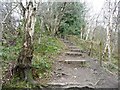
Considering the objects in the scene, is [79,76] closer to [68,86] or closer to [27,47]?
[68,86]

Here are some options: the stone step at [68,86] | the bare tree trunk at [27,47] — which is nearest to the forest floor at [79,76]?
the stone step at [68,86]

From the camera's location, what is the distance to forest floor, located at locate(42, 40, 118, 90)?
6164mm

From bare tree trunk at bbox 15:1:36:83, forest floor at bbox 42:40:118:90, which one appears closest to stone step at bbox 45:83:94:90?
forest floor at bbox 42:40:118:90

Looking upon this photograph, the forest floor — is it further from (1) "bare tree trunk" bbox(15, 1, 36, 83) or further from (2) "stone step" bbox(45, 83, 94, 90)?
(1) "bare tree trunk" bbox(15, 1, 36, 83)

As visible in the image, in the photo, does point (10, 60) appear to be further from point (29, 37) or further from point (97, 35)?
point (97, 35)

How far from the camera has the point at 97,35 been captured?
2602 cm

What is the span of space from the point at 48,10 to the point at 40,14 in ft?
3.33

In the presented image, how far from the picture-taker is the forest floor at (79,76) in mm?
6164

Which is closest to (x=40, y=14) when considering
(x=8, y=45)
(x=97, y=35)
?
(x=8, y=45)

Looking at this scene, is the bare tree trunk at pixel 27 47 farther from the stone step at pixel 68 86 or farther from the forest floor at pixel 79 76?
the forest floor at pixel 79 76

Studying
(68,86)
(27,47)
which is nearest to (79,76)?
(68,86)

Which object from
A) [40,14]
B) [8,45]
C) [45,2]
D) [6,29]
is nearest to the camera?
[8,45]

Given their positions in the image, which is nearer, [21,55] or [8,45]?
[21,55]

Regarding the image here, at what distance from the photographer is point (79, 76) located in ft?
23.2
